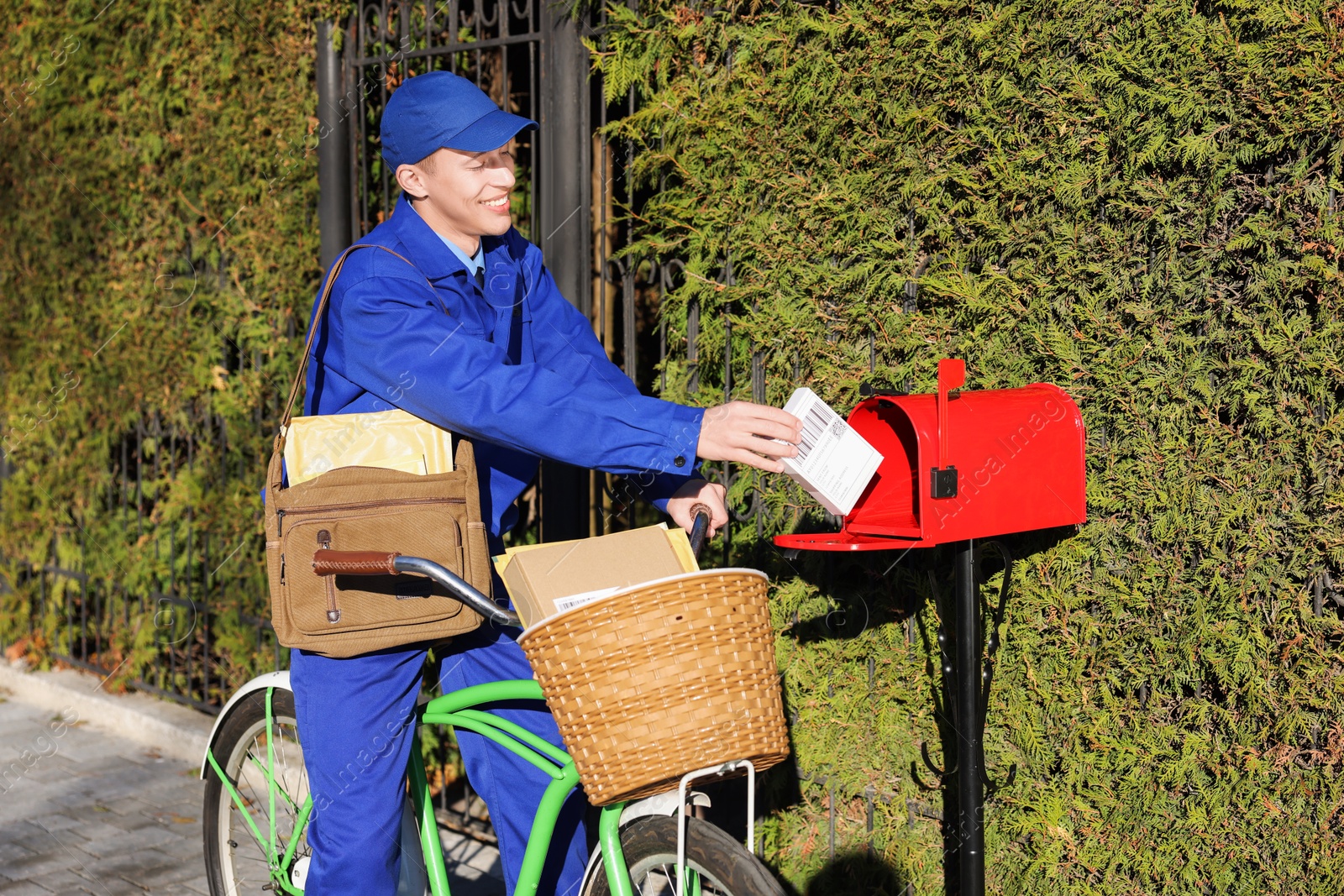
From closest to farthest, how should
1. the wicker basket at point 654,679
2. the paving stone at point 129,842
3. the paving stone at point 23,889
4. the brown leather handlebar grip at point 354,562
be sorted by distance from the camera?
the wicker basket at point 654,679, the brown leather handlebar grip at point 354,562, the paving stone at point 23,889, the paving stone at point 129,842

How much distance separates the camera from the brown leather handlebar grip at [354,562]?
232 cm

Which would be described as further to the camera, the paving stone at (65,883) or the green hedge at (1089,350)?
the paving stone at (65,883)

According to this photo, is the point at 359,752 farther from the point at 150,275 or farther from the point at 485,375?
the point at 150,275

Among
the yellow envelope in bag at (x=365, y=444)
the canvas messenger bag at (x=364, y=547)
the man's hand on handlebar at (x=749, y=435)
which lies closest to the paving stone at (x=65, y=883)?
the canvas messenger bag at (x=364, y=547)

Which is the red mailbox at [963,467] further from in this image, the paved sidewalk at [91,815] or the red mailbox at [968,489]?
the paved sidewalk at [91,815]

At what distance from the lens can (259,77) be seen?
528 centimetres

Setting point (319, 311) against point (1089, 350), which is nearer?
point (319, 311)

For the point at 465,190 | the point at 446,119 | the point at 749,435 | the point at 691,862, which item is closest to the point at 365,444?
the point at 465,190

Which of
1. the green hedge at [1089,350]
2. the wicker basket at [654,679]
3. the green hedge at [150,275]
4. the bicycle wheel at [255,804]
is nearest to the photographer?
the wicker basket at [654,679]

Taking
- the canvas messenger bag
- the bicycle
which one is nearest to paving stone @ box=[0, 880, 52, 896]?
the bicycle

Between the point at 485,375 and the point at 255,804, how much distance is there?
174cm

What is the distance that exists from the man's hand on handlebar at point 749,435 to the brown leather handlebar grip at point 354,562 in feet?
2.07

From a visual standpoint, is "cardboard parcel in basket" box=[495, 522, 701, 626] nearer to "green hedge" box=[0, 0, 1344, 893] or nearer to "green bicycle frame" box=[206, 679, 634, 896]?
"green bicycle frame" box=[206, 679, 634, 896]

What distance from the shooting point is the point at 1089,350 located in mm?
2895
